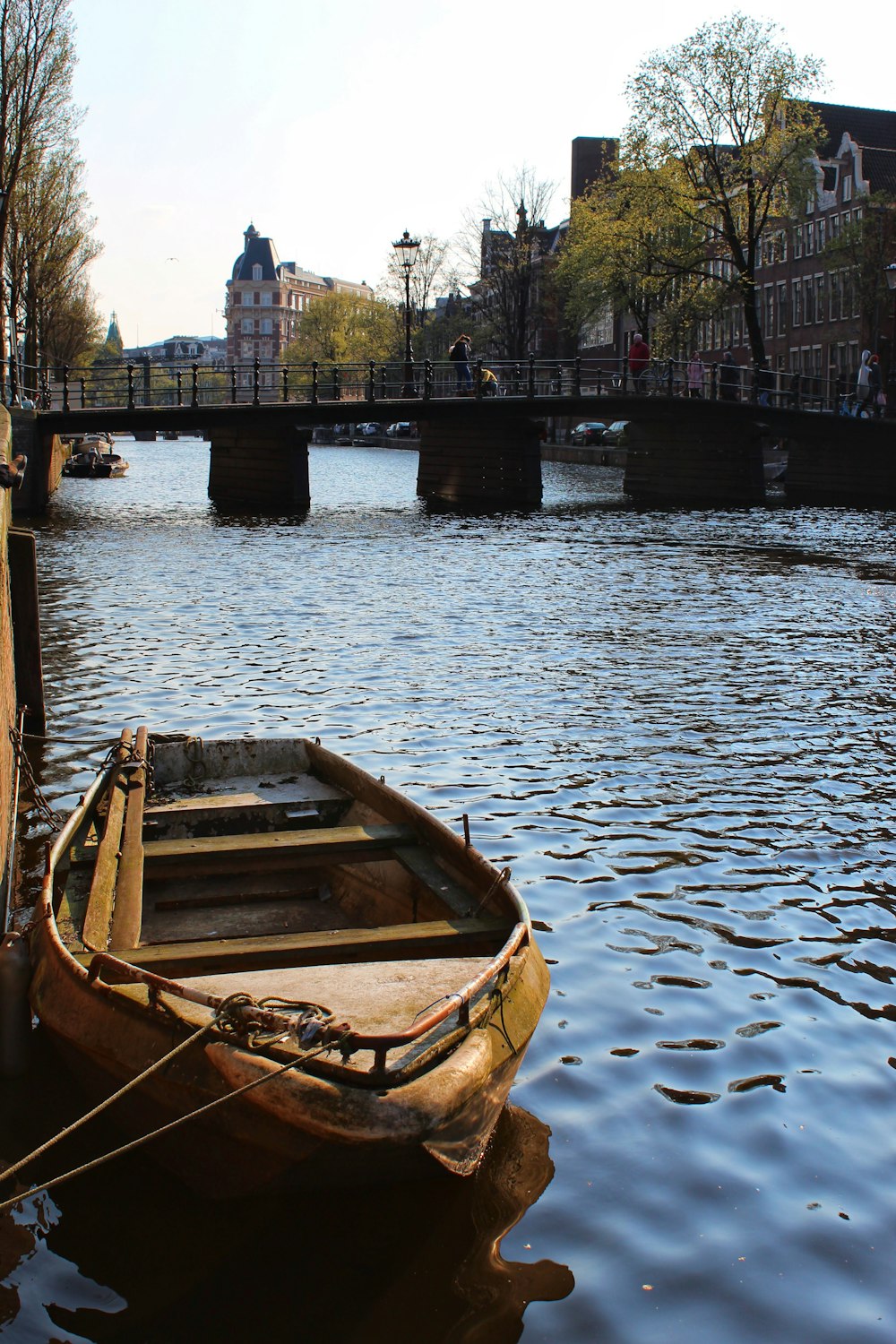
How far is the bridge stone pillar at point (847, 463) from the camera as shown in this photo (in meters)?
41.7

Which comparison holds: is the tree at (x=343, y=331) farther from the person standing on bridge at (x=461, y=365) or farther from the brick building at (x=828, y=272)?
the person standing on bridge at (x=461, y=365)

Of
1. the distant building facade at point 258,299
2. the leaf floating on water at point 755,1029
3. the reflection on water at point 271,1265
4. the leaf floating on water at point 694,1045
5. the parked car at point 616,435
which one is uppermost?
the distant building facade at point 258,299

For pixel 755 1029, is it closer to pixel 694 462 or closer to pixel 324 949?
pixel 324 949

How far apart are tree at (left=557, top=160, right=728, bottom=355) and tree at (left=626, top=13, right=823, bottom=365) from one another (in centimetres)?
54

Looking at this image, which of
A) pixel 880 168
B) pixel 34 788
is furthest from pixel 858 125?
pixel 34 788

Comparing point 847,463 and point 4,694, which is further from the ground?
point 847,463

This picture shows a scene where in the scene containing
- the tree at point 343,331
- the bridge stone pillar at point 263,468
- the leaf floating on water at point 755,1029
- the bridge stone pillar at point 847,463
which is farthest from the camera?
the tree at point 343,331

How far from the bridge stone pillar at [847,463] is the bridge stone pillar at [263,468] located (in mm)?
14009

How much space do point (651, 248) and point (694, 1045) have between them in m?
46.8

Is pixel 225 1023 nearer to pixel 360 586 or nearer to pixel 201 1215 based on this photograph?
pixel 201 1215

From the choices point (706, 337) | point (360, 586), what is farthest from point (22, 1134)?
point (706, 337)

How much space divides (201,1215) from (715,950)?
297 centimetres

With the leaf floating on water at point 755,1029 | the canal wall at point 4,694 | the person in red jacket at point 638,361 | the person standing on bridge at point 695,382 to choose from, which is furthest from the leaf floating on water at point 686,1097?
the person standing on bridge at point 695,382

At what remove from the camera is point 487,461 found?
39.1 m
